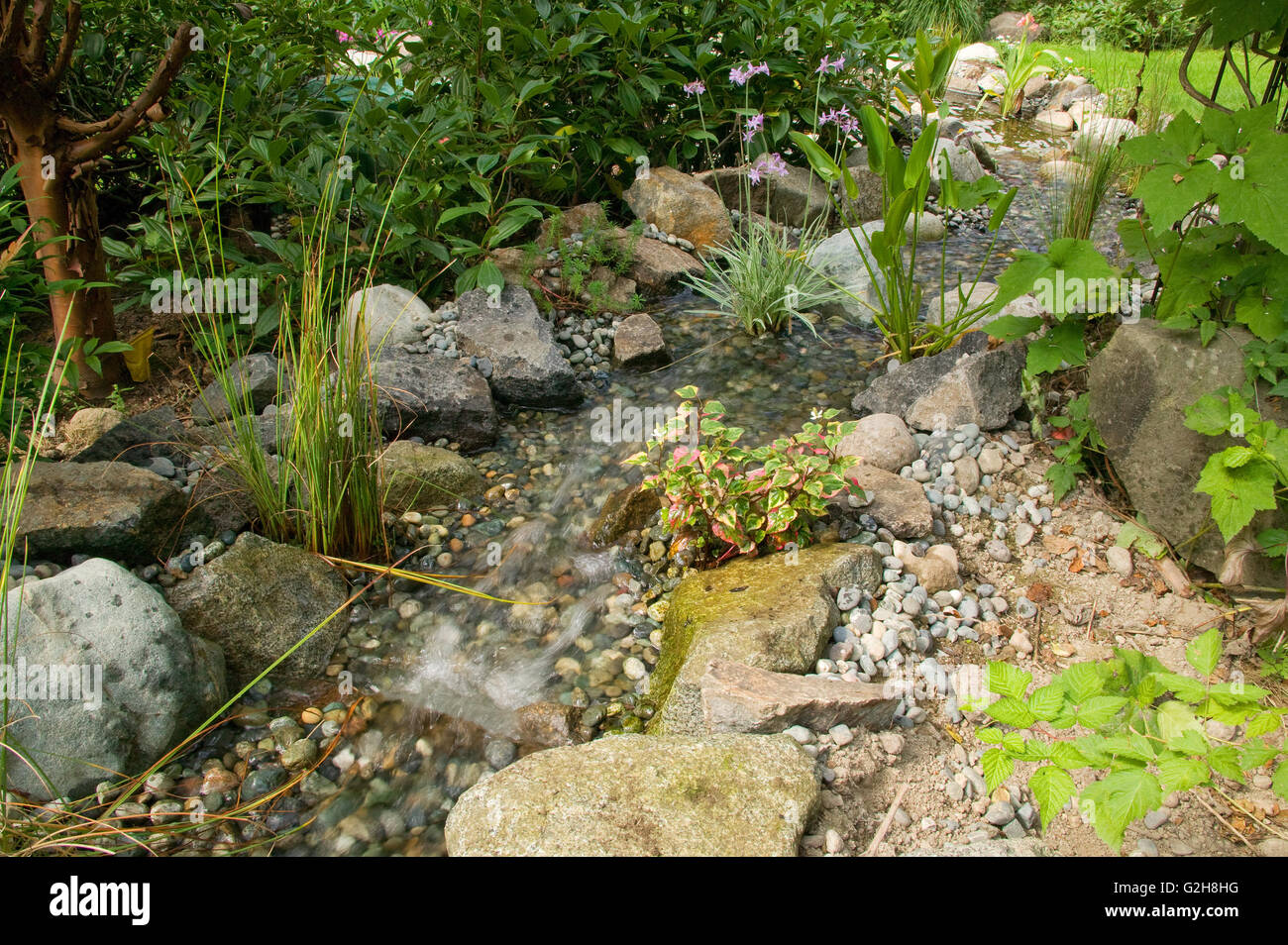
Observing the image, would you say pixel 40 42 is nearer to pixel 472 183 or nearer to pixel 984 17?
pixel 472 183

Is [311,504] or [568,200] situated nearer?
[311,504]

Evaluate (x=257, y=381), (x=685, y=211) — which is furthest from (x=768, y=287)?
(x=257, y=381)

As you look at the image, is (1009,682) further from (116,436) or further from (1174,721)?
(116,436)

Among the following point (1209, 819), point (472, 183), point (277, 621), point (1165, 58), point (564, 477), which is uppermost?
point (1165, 58)

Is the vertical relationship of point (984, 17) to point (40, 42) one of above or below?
above

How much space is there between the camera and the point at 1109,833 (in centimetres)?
143

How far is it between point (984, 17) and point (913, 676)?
1204 centimetres

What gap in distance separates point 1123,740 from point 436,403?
2865mm

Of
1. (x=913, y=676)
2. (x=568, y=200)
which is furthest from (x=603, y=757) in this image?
(x=568, y=200)

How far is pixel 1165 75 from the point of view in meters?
6.86

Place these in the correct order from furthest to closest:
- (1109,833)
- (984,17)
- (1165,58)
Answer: (984,17) < (1165,58) < (1109,833)

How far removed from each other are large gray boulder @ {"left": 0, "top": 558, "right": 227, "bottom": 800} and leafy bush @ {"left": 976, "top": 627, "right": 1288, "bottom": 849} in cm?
204

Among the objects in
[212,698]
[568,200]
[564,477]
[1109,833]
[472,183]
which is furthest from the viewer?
[568,200]

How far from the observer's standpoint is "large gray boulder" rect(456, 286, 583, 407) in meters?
3.90
